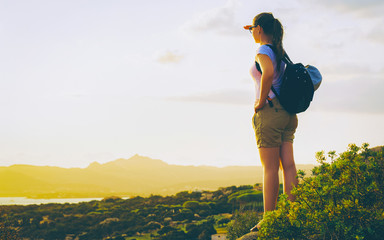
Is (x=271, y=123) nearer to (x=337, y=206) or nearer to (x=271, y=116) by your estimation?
(x=271, y=116)

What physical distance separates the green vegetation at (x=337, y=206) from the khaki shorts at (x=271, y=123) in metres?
0.50

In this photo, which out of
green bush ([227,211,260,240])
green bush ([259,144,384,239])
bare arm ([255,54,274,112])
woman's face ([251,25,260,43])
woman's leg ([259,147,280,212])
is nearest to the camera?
green bush ([259,144,384,239])

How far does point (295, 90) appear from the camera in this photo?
12.3 ft

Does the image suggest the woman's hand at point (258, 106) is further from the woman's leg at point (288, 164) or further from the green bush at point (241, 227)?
the green bush at point (241, 227)

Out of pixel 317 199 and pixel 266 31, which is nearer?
pixel 317 199

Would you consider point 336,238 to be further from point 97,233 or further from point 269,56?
point 97,233

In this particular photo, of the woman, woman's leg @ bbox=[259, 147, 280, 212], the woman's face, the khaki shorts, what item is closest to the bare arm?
the woman

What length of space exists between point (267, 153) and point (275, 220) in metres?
0.82

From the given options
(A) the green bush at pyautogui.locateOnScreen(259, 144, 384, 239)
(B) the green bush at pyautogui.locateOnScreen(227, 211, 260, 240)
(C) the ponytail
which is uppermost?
(C) the ponytail

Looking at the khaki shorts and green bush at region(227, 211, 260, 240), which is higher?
the khaki shorts

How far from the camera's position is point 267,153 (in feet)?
12.5

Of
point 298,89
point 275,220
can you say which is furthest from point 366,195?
point 298,89

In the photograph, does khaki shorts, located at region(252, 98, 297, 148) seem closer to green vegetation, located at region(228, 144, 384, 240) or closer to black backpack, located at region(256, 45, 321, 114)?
black backpack, located at region(256, 45, 321, 114)

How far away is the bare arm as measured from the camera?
3.66 m
